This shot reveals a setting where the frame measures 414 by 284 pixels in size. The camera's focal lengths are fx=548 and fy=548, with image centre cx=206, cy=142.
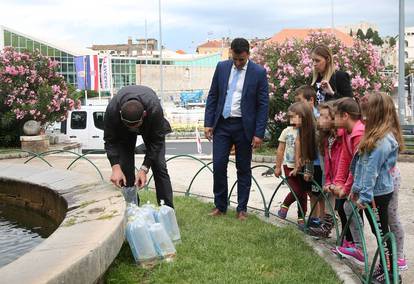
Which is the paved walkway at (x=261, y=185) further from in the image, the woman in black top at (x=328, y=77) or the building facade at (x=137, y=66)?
the building facade at (x=137, y=66)

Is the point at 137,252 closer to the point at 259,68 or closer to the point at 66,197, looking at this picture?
the point at 66,197

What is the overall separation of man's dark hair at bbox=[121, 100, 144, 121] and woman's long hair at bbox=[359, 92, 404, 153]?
1.87 m

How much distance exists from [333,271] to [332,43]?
1054 centimetres

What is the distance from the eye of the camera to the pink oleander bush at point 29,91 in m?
15.1

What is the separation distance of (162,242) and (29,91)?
12.1 m

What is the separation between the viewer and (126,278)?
4.08 metres

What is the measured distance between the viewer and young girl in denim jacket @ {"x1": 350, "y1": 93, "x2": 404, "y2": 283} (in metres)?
3.92

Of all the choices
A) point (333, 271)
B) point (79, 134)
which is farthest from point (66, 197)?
point (79, 134)

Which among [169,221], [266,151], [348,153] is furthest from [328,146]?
[266,151]

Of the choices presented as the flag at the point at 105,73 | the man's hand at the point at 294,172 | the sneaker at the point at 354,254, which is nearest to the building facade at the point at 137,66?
the flag at the point at 105,73

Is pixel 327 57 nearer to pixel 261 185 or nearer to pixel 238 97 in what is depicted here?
pixel 238 97

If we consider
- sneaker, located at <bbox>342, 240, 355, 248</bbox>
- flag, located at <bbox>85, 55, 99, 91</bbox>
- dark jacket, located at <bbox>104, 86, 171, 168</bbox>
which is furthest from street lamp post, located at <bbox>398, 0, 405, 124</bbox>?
flag, located at <bbox>85, 55, 99, 91</bbox>

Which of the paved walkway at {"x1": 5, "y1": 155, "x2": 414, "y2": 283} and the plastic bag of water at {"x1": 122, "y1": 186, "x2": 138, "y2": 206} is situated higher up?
the plastic bag of water at {"x1": 122, "y1": 186, "x2": 138, "y2": 206}

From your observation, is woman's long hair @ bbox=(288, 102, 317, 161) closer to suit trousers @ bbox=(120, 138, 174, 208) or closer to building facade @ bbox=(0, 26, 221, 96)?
suit trousers @ bbox=(120, 138, 174, 208)
